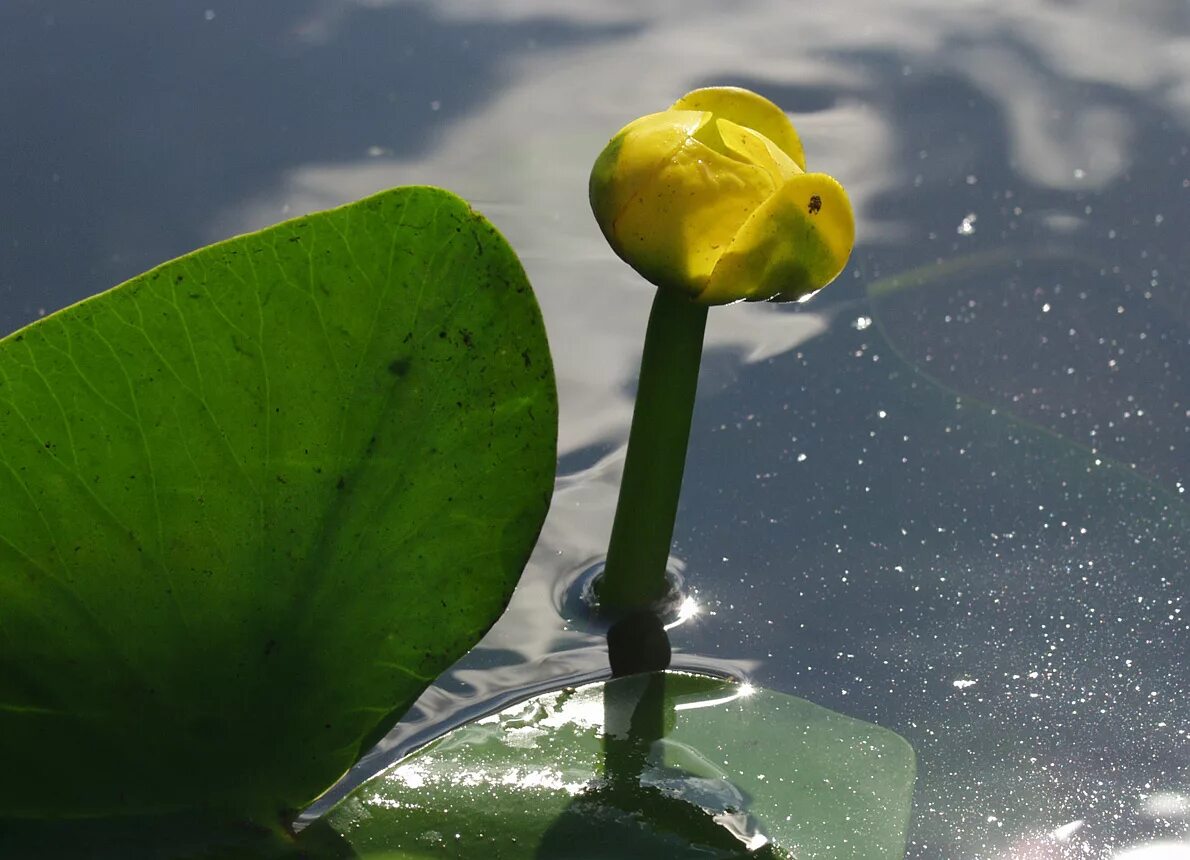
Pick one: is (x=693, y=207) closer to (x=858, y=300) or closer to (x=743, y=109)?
(x=743, y=109)

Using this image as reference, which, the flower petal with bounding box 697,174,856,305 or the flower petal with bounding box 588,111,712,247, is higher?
the flower petal with bounding box 588,111,712,247

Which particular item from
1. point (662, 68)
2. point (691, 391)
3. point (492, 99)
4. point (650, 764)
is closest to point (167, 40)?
point (492, 99)

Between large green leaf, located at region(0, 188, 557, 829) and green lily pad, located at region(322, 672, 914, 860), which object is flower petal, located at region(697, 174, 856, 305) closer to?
large green leaf, located at region(0, 188, 557, 829)

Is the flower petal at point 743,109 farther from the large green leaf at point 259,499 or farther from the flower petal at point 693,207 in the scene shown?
the large green leaf at point 259,499

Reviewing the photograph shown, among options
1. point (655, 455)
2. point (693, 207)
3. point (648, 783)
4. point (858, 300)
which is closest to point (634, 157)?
point (693, 207)

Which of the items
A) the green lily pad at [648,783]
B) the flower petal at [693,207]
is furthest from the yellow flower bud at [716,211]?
the green lily pad at [648,783]

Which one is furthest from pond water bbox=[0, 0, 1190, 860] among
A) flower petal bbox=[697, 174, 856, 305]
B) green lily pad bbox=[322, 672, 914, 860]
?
flower petal bbox=[697, 174, 856, 305]
